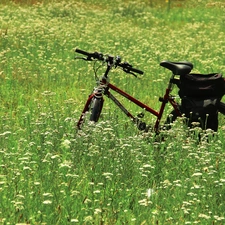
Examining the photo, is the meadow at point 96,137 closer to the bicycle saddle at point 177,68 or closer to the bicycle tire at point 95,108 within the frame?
the bicycle tire at point 95,108

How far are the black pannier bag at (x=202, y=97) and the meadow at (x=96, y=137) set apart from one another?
8.3 inches

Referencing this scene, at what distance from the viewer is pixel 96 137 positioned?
22.4ft

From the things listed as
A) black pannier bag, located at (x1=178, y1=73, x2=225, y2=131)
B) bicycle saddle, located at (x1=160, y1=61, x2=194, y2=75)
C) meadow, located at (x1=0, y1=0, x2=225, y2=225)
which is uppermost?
bicycle saddle, located at (x1=160, y1=61, x2=194, y2=75)

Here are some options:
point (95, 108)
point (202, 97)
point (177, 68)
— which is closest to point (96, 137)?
point (95, 108)

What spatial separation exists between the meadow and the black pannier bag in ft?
0.69

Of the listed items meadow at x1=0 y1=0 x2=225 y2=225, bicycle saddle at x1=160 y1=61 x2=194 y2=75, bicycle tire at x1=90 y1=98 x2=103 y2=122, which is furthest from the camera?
bicycle saddle at x1=160 y1=61 x2=194 y2=75

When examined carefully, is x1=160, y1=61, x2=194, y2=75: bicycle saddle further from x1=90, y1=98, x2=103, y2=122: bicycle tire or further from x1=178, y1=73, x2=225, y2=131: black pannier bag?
x1=90, y1=98, x2=103, y2=122: bicycle tire

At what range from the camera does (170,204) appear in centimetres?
589

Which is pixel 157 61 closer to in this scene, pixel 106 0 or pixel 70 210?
pixel 70 210

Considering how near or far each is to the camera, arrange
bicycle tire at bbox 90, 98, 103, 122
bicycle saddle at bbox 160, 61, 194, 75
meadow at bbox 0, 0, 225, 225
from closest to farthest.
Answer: meadow at bbox 0, 0, 225, 225, bicycle tire at bbox 90, 98, 103, 122, bicycle saddle at bbox 160, 61, 194, 75

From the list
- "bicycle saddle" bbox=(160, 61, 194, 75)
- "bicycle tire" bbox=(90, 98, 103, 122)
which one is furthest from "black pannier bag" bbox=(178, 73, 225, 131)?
"bicycle tire" bbox=(90, 98, 103, 122)

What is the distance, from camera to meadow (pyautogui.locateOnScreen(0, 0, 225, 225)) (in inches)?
221

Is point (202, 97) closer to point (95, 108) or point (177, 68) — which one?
point (177, 68)

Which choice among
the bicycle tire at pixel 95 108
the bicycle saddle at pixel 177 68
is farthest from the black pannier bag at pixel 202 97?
the bicycle tire at pixel 95 108
